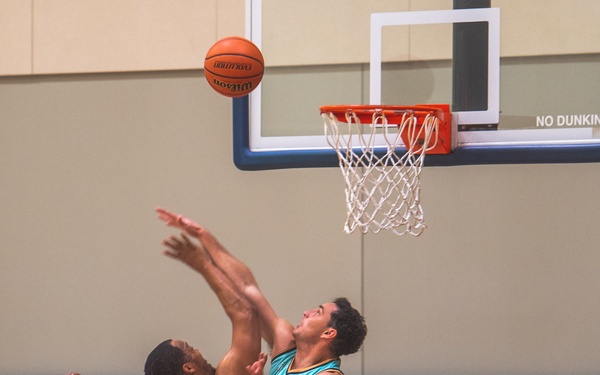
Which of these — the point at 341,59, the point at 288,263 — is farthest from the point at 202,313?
the point at 341,59

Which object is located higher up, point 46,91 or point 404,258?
point 46,91

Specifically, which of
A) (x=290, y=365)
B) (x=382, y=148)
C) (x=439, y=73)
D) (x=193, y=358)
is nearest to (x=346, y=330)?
(x=290, y=365)

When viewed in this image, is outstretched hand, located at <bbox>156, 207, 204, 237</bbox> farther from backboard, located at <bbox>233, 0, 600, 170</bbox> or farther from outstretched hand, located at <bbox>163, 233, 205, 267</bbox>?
backboard, located at <bbox>233, 0, 600, 170</bbox>

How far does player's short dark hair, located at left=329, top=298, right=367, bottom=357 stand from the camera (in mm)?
3189

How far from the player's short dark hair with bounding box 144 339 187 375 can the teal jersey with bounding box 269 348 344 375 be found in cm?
38

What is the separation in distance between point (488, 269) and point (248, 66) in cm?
194

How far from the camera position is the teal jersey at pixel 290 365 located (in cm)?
315

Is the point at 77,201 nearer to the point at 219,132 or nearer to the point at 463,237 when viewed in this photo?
the point at 219,132

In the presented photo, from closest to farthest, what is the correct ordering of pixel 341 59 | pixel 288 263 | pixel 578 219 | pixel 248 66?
1. pixel 248 66
2. pixel 341 59
3. pixel 578 219
4. pixel 288 263

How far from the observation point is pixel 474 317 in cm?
443

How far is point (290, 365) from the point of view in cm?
327

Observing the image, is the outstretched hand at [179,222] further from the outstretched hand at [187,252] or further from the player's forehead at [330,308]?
the player's forehead at [330,308]

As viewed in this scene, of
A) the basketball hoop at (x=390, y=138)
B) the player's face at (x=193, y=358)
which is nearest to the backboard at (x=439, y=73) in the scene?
the basketball hoop at (x=390, y=138)

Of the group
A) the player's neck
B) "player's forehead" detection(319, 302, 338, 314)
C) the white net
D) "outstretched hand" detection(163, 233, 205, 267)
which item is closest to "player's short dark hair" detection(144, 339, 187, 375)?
"outstretched hand" detection(163, 233, 205, 267)
